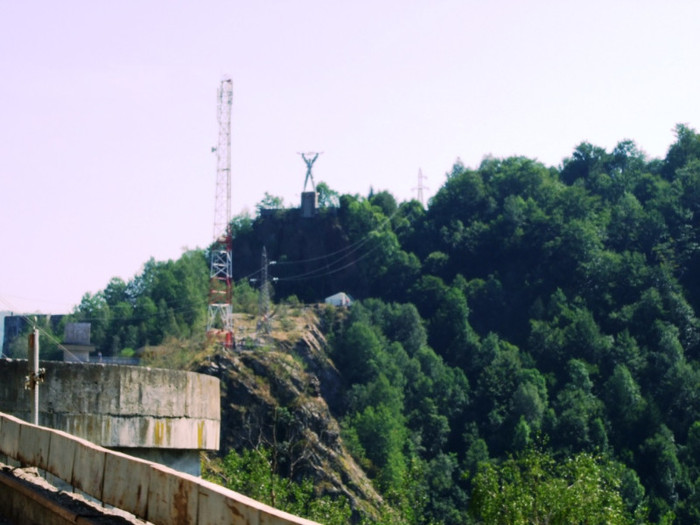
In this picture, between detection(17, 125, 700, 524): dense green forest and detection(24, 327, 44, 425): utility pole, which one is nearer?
detection(24, 327, 44, 425): utility pole

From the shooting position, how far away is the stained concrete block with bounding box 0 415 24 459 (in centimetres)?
1128

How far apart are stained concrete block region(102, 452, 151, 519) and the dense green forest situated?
74.6m

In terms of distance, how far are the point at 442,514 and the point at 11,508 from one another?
7773cm

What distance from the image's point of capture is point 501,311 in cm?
12044

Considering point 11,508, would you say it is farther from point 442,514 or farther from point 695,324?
point 695,324

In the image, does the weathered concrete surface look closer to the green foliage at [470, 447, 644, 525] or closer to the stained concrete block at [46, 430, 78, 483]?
the stained concrete block at [46, 430, 78, 483]

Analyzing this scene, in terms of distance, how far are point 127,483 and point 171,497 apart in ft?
2.71

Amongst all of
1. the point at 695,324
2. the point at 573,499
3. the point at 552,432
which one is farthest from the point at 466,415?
the point at 573,499

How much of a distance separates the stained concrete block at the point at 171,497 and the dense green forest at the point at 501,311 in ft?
247

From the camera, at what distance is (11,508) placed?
34.8 feet

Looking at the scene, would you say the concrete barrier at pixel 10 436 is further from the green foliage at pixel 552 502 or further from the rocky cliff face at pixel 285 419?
the rocky cliff face at pixel 285 419

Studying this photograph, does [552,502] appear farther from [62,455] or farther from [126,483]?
[126,483]

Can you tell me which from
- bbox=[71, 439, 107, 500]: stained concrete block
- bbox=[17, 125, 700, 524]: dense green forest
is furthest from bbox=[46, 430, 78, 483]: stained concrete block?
bbox=[17, 125, 700, 524]: dense green forest

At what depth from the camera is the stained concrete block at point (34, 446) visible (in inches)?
418
